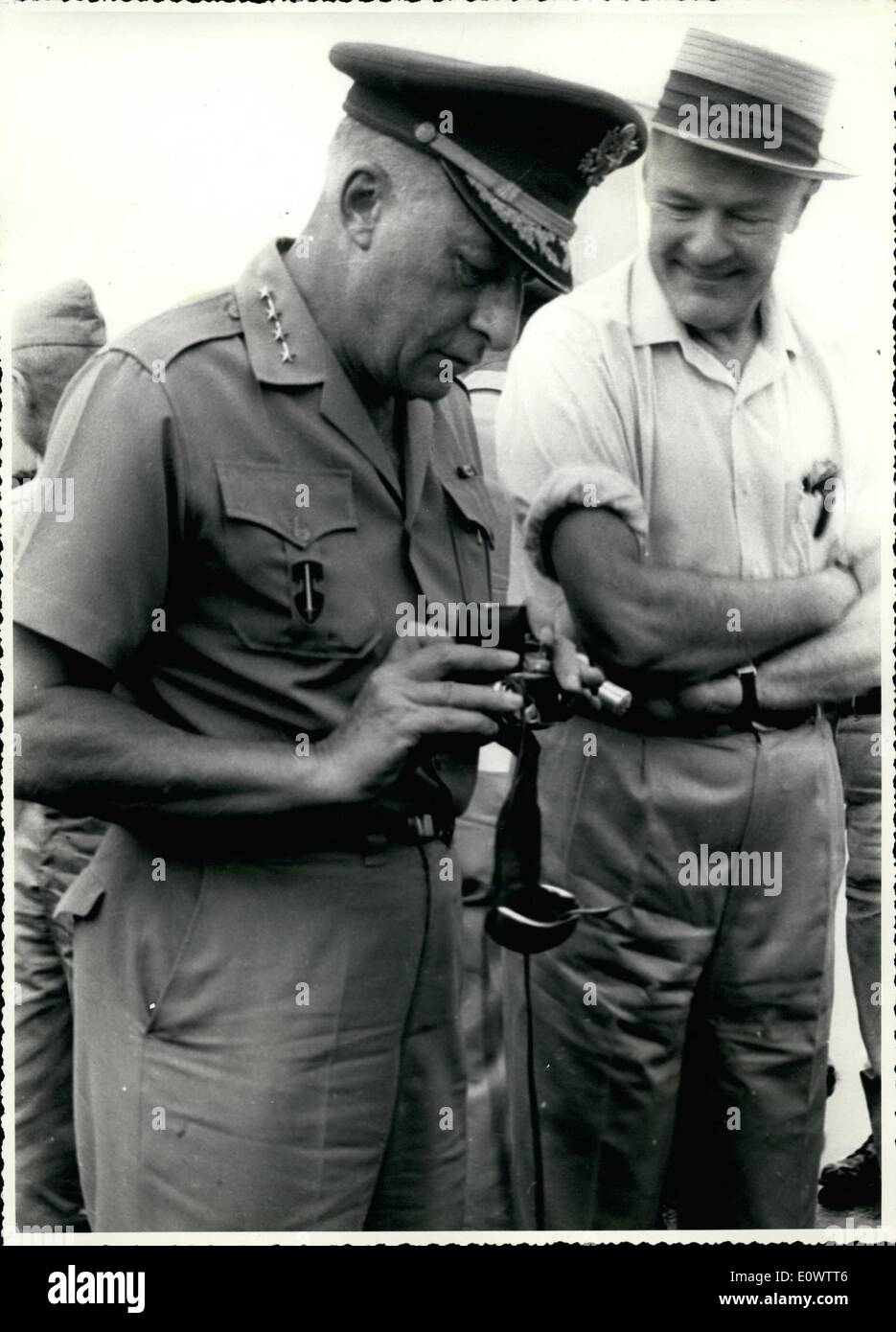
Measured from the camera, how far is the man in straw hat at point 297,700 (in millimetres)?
2113

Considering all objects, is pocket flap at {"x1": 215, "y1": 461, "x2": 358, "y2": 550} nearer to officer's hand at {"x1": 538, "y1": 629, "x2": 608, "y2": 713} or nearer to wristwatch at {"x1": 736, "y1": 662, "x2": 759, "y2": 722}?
officer's hand at {"x1": 538, "y1": 629, "x2": 608, "y2": 713}

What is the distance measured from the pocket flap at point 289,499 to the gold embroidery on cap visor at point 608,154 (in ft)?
1.80

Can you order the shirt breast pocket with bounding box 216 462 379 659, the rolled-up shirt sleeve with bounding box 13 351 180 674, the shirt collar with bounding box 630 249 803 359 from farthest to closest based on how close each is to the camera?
the shirt collar with bounding box 630 249 803 359, the shirt breast pocket with bounding box 216 462 379 659, the rolled-up shirt sleeve with bounding box 13 351 180 674

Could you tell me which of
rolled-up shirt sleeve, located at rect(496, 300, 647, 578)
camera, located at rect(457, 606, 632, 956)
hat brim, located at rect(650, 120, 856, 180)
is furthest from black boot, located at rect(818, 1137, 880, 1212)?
hat brim, located at rect(650, 120, 856, 180)

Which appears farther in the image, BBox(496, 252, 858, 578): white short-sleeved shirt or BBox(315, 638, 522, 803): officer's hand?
BBox(496, 252, 858, 578): white short-sleeved shirt

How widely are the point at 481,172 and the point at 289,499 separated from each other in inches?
19.4

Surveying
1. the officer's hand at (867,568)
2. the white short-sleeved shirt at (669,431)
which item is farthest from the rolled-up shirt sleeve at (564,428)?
the officer's hand at (867,568)

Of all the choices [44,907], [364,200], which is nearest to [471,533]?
[364,200]

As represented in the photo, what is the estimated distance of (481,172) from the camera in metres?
2.18

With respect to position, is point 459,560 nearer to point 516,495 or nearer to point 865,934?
point 516,495

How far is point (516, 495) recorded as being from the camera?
8.57 feet

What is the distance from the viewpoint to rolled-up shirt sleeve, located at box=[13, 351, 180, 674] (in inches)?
79.6

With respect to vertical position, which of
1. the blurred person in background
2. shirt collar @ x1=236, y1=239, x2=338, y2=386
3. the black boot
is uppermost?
shirt collar @ x1=236, y1=239, x2=338, y2=386
